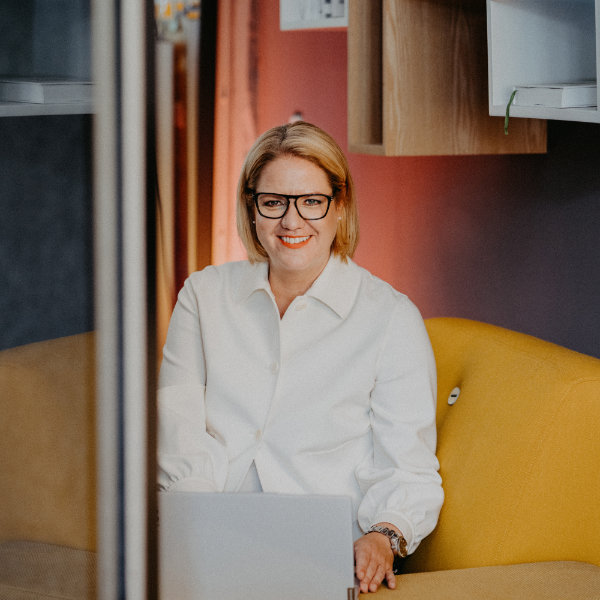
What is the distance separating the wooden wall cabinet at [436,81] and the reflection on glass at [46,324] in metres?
1.17

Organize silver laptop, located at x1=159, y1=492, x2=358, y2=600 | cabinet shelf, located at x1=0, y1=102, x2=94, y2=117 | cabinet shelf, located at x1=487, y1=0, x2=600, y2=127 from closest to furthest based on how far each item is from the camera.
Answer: cabinet shelf, located at x1=0, y1=102, x2=94, y2=117 < silver laptop, located at x1=159, y1=492, x2=358, y2=600 < cabinet shelf, located at x1=487, y1=0, x2=600, y2=127

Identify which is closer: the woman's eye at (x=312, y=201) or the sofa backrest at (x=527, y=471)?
the sofa backrest at (x=527, y=471)

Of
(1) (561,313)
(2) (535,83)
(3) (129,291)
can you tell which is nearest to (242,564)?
(3) (129,291)

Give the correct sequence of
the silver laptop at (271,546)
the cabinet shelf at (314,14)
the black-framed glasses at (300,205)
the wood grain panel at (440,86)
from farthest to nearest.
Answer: the cabinet shelf at (314,14), the wood grain panel at (440,86), the black-framed glasses at (300,205), the silver laptop at (271,546)

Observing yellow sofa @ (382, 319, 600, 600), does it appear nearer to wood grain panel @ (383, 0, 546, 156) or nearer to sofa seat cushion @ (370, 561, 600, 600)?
sofa seat cushion @ (370, 561, 600, 600)

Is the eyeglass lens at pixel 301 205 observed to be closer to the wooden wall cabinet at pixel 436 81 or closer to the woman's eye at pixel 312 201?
the woman's eye at pixel 312 201

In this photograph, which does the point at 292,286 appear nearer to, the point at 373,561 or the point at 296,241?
the point at 296,241

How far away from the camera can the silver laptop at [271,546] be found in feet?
2.60

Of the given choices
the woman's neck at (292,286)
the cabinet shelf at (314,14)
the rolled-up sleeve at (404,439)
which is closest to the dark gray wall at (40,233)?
the rolled-up sleeve at (404,439)

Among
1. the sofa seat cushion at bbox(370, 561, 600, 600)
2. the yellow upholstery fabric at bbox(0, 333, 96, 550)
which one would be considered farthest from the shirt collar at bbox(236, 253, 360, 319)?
the yellow upholstery fabric at bbox(0, 333, 96, 550)

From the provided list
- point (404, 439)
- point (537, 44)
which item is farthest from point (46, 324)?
point (537, 44)

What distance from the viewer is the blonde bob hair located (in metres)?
1.39

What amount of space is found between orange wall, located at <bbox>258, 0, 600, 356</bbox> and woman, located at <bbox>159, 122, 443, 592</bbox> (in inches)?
19.0

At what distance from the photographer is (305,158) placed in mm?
1392
